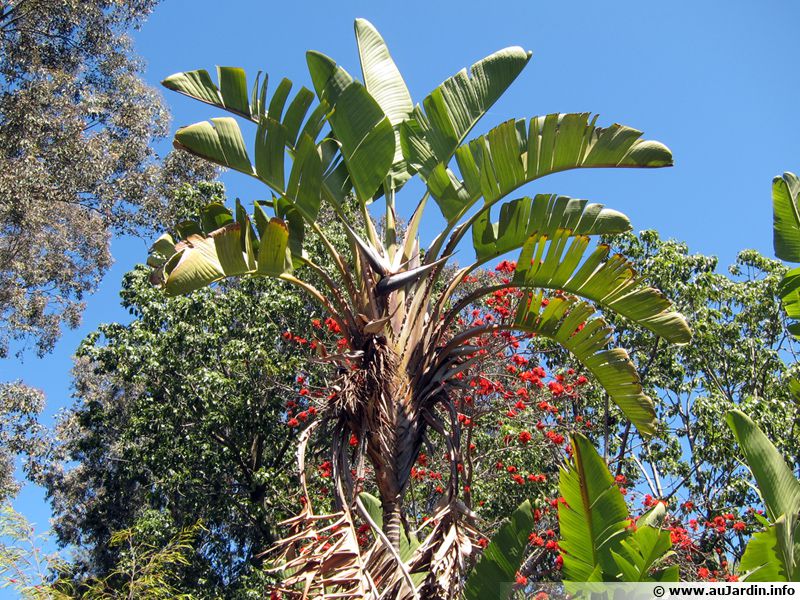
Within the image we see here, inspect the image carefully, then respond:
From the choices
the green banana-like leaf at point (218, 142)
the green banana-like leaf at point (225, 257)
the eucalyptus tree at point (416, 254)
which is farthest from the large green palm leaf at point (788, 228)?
the green banana-like leaf at point (218, 142)

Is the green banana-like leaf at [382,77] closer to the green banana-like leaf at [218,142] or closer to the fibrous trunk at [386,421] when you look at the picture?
the green banana-like leaf at [218,142]

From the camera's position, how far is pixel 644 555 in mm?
4371

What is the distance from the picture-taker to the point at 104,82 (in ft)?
54.9

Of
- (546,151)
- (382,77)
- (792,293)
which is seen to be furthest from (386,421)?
(382,77)

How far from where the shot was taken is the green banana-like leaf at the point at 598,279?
5.95 m

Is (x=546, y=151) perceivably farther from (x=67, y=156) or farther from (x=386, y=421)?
(x=67, y=156)

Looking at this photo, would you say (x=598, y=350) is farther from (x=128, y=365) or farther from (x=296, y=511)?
(x=128, y=365)

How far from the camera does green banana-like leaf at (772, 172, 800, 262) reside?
5.82 meters

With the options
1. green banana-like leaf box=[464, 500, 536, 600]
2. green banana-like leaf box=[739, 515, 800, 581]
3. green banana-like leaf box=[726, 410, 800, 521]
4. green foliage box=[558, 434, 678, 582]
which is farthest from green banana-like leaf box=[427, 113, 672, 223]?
green banana-like leaf box=[739, 515, 800, 581]

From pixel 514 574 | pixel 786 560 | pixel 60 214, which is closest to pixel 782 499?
pixel 786 560

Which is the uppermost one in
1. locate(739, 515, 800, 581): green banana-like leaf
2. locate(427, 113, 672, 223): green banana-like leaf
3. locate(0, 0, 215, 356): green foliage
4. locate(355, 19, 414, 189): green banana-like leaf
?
locate(0, 0, 215, 356): green foliage

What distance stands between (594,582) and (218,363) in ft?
28.5

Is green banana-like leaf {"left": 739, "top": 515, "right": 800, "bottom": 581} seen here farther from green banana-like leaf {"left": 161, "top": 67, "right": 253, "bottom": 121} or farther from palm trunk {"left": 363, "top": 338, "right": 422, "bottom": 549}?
green banana-like leaf {"left": 161, "top": 67, "right": 253, "bottom": 121}

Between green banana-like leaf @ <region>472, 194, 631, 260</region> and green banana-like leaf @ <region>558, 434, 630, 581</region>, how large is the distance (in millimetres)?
1962
